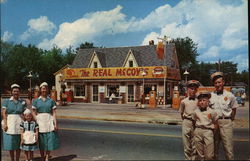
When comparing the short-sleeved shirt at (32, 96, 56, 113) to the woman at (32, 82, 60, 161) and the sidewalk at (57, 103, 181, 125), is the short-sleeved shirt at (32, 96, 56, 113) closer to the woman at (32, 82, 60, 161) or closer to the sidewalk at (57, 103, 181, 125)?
the woman at (32, 82, 60, 161)

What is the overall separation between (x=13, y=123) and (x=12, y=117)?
0.11m

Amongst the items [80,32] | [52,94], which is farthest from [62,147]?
[80,32]

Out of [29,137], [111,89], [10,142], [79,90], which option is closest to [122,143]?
[111,89]

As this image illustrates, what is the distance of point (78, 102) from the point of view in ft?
21.1

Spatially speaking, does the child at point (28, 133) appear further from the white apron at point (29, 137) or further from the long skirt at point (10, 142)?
the long skirt at point (10, 142)

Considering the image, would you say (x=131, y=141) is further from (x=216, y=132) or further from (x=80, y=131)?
(x=216, y=132)

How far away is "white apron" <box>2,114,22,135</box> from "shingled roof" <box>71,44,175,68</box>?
2.11m

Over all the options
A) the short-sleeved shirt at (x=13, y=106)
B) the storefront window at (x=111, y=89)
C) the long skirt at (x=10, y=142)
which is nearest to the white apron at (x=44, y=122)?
the short-sleeved shirt at (x=13, y=106)

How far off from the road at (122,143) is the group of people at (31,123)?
26.9 inches

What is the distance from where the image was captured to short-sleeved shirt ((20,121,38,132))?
4468 millimetres

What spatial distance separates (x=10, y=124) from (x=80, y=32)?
2.65 meters

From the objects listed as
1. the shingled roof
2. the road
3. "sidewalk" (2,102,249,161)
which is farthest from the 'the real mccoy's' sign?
the road

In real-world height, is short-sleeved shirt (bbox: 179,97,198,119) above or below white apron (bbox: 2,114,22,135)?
above

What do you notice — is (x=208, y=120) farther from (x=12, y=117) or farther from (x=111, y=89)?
(x=12, y=117)
